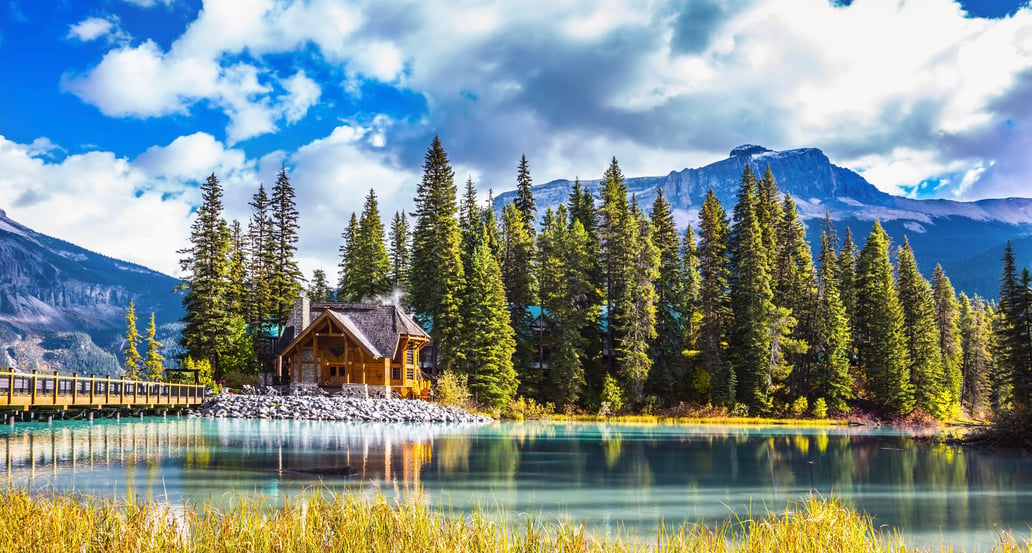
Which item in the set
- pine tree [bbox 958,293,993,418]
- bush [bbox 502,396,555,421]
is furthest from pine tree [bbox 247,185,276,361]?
pine tree [bbox 958,293,993,418]

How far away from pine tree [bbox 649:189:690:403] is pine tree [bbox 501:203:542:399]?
7.90 meters

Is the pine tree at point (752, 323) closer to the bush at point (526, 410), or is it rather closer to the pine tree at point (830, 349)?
the pine tree at point (830, 349)

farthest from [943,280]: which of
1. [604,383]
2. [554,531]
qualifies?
[554,531]

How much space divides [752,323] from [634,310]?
7728 millimetres

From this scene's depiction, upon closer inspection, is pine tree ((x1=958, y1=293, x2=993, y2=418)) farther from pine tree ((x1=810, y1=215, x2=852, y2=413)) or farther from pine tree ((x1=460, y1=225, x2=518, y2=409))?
pine tree ((x1=460, y1=225, x2=518, y2=409))

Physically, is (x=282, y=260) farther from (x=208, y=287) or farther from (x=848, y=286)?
(x=848, y=286)

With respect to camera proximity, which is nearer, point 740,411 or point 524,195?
point 740,411

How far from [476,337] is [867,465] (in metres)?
29.3

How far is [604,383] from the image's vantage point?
5162 centimetres

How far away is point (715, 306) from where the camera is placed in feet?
179

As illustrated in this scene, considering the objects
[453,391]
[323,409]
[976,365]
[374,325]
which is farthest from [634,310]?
[976,365]

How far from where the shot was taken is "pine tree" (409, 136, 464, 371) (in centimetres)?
5203

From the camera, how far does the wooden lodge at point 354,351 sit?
163ft

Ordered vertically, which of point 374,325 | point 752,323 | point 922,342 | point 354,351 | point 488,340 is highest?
point 374,325
